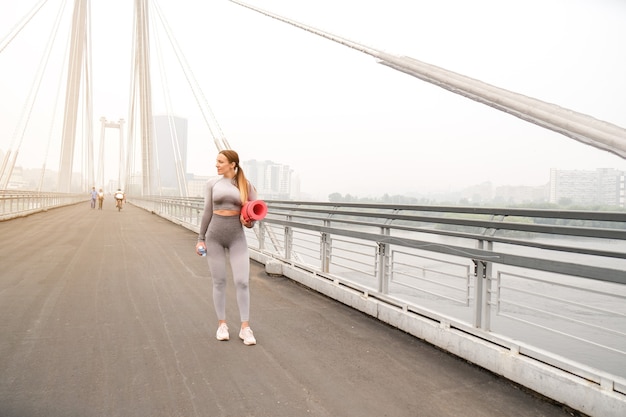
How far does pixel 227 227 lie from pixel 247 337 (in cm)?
107

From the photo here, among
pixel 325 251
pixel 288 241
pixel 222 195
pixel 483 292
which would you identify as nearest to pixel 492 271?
pixel 483 292

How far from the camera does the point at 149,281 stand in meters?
7.14

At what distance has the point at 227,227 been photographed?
169 inches

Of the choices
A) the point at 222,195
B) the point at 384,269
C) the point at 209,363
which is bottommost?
the point at 209,363

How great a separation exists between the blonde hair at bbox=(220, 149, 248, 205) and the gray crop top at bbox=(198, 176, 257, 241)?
4 centimetres

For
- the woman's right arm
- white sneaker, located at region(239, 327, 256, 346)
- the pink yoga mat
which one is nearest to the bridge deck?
white sneaker, located at region(239, 327, 256, 346)

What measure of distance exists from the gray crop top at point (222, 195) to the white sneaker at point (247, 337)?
1188mm

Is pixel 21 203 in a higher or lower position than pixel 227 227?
lower

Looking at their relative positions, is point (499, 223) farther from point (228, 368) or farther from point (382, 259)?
point (228, 368)

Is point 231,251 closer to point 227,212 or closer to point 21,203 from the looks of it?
point 227,212

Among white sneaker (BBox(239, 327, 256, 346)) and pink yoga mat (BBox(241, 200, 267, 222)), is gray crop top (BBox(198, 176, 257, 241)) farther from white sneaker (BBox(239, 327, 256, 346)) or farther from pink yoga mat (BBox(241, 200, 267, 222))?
white sneaker (BBox(239, 327, 256, 346))

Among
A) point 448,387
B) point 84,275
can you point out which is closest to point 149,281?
point 84,275

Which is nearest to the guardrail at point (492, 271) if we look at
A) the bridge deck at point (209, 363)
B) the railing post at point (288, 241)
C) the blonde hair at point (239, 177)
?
the bridge deck at point (209, 363)

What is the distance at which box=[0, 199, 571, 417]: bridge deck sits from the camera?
9.73ft
